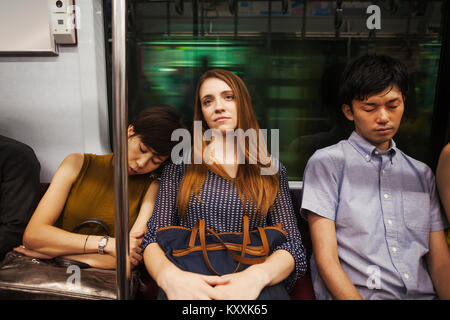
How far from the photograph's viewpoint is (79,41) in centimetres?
184

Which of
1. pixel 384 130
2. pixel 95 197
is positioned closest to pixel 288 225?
pixel 384 130

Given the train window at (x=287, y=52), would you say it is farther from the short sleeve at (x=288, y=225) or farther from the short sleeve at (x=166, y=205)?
the short sleeve at (x=166, y=205)

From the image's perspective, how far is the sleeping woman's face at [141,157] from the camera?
1.63 metres

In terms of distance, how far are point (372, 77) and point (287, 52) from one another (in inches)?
33.1

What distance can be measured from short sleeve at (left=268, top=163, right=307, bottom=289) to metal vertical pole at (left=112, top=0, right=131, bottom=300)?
680 mm

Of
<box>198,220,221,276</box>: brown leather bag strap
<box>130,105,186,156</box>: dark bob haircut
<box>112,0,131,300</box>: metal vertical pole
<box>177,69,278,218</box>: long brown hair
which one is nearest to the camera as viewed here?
<box>112,0,131,300</box>: metal vertical pole

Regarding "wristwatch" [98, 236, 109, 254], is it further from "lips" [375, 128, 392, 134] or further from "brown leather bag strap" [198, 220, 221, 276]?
"lips" [375, 128, 392, 134]

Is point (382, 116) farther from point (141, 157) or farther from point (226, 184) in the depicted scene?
point (141, 157)

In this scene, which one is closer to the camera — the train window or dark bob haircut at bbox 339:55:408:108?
dark bob haircut at bbox 339:55:408:108

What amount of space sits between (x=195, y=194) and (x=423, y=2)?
197 centimetres

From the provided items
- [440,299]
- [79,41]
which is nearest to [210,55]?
[79,41]

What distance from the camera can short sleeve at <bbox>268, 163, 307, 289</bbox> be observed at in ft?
4.46

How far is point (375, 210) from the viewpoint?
1.38 meters

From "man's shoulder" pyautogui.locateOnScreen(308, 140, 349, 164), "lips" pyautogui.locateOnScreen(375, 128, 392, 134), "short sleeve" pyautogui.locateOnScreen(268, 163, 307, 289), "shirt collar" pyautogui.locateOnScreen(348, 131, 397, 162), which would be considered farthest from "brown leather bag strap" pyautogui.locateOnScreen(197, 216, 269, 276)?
"lips" pyautogui.locateOnScreen(375, 128, 392, 134)
